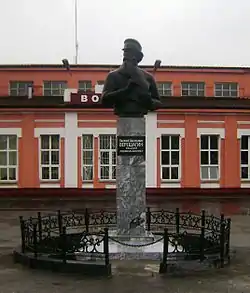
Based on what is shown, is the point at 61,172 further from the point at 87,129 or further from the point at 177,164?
the point at 177,164

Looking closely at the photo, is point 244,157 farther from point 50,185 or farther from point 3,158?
point 3,158

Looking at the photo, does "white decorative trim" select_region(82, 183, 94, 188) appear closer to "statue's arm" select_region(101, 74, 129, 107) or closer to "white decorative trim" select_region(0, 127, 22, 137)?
"white decorative trim" select_region(0, 127, 22, 137)

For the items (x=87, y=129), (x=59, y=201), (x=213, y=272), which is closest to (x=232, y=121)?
(x=87, y=129)

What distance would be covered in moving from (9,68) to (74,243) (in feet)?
98.4

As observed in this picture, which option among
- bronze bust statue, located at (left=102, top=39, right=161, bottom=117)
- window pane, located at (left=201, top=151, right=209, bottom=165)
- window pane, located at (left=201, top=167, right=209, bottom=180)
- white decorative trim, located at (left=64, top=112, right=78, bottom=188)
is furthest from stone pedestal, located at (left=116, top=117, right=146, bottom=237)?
window pane, located at (left=201, top=151, right=209, bottom=165)

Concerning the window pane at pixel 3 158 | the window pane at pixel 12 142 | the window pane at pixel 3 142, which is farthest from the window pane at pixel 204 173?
the window pane at pixel 3 142

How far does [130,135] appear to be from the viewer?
11.7 meters

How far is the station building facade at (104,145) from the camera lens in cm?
3077

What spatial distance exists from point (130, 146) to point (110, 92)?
3.93 ft

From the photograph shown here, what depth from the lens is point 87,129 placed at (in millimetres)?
31047

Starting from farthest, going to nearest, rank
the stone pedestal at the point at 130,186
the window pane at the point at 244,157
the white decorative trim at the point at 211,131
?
the window pane at the point at 244,157, the white decorative trim at the point at 211,131, the stone pedestal at the point at 130,186

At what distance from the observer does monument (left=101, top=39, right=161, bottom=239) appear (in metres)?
11.5

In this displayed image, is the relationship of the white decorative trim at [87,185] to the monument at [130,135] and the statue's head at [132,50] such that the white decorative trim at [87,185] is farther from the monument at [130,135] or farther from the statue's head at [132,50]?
the statue's head at [132,50]

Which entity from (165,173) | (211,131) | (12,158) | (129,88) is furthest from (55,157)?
(129,88)
